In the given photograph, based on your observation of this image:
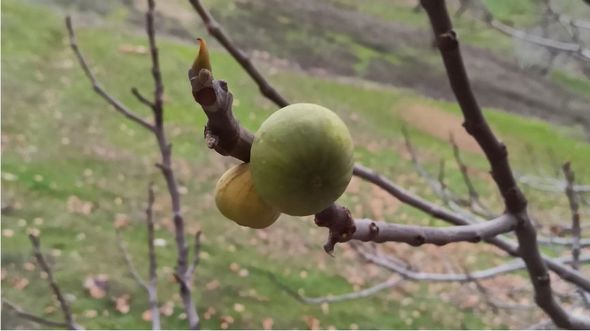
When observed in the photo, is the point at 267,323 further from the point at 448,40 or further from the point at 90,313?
the point at 448,40

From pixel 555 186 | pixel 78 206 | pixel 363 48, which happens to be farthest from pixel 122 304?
pixel 363 48

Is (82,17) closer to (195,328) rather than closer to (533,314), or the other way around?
(533,314)

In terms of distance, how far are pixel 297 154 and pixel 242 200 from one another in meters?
0.05

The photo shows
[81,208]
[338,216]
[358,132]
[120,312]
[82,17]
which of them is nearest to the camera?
[338,216]

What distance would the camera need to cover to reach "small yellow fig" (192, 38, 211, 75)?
28cm

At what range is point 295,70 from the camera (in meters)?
5.03

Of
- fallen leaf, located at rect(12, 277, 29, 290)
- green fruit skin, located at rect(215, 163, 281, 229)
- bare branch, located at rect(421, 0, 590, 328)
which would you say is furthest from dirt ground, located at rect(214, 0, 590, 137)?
green fruit skin, located at rect(215, 163, 281, 229)

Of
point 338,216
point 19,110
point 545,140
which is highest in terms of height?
point 338,216

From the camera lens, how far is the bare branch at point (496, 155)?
1.59 ft

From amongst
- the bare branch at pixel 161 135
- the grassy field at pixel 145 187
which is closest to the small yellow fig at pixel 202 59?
the bare branch at pixel 161 135

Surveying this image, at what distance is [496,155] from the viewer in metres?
0.56

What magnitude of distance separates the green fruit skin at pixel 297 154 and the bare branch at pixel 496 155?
0.65ft

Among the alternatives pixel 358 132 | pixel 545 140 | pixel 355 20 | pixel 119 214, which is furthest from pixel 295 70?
pixel 119 214

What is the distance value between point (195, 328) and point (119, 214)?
2234mm
